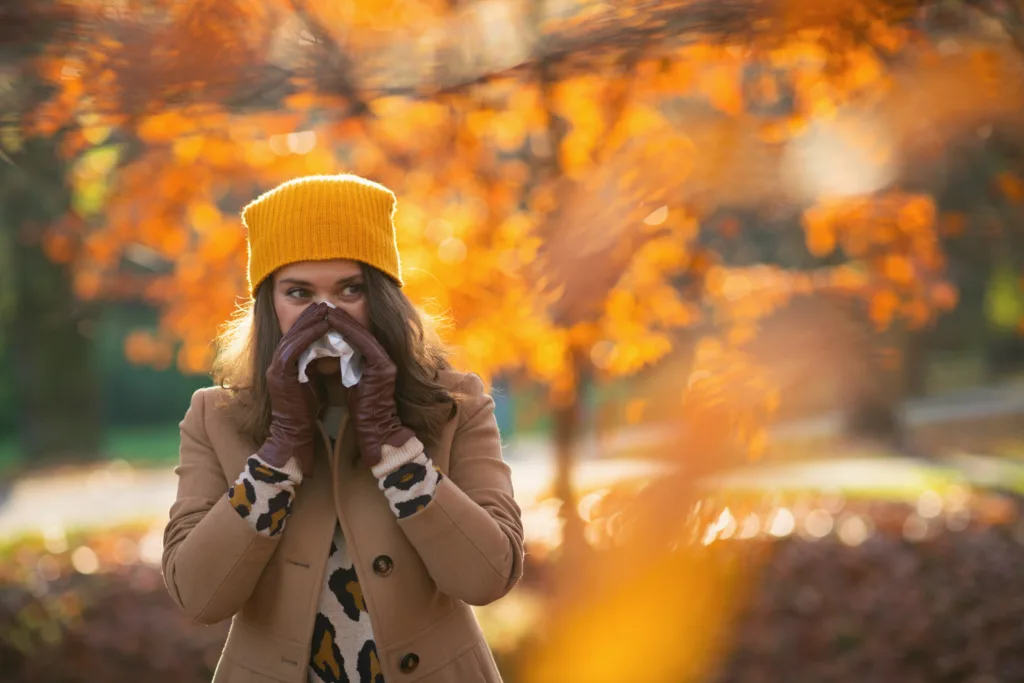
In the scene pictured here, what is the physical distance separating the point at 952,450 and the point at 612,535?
12725 mm

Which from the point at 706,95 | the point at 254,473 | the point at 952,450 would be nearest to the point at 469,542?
the point at 254,473

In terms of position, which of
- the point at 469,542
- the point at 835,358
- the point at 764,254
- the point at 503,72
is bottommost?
the point at 469,542

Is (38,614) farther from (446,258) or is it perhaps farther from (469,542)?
(469,542)

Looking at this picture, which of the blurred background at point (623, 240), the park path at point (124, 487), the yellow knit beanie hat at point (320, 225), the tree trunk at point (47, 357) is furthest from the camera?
the tree trunk at point (47, 357)

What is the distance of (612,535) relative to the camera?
2.62 meters

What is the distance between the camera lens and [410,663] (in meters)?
1.90

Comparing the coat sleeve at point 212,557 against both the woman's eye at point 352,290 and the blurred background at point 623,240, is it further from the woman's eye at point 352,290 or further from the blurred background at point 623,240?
the blurred background at point 623,240

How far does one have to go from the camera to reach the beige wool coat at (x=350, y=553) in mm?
1841

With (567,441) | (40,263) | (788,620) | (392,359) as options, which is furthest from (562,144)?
(40,263)

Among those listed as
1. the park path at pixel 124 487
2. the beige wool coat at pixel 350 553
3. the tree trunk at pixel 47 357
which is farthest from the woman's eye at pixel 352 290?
the tree trunk at pixel 47 357

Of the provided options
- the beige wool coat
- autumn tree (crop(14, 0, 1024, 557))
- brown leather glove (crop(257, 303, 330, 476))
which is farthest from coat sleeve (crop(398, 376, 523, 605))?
autumn tree (crop(14, 0, 1024, 557))

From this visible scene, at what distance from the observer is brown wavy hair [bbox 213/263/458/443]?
1981 mm

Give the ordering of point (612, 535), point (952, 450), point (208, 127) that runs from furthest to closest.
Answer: point (952, 450), point (208, 127), point (612, 535)

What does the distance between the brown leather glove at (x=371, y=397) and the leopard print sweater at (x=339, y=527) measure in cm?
2
